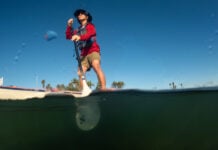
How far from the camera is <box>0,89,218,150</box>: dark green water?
6.85 meters

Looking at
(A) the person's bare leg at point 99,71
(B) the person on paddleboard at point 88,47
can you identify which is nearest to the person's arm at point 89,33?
(B) the person on paddleboard at point 88,47

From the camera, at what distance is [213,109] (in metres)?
8.88

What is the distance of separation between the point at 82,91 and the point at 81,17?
1.56 metres

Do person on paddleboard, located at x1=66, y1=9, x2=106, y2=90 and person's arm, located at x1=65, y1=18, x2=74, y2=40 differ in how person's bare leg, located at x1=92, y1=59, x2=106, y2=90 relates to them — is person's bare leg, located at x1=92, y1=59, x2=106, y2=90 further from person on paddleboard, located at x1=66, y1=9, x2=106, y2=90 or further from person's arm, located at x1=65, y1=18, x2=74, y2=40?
person's arm, located at x1=65, y1=18, x2=74, y2=40

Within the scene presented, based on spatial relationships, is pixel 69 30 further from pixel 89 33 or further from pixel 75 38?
pixel 89 33

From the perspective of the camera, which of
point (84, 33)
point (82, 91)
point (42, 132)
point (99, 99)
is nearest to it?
point (84, 33)

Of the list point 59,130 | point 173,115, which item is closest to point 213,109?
point 173,115

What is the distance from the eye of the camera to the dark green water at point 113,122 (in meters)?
6.85

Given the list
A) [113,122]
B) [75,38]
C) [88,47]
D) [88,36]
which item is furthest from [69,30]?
[113,122]

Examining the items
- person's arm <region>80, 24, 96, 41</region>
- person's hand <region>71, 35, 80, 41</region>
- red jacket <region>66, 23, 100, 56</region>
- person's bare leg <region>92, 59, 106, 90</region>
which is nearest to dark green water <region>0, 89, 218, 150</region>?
person's bare leg <region>92, 59, 106, 90</region>

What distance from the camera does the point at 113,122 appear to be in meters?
7.93

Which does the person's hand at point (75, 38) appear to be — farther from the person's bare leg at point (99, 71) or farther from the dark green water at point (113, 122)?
the dark green water at point (113, 122)

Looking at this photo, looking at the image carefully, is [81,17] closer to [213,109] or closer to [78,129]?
[78,129]

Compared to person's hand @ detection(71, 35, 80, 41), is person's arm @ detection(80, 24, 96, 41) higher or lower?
higher
